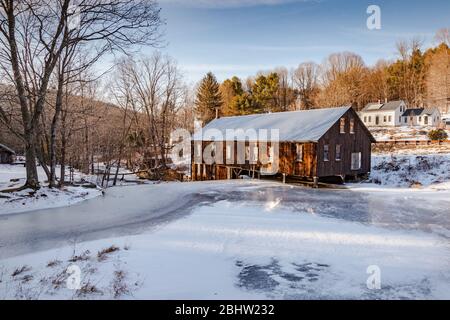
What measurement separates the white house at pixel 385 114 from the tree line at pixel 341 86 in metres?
3.56

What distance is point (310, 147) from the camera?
916 inches

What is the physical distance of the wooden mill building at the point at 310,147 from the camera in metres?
23.5

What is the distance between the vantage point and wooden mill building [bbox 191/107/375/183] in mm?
23453

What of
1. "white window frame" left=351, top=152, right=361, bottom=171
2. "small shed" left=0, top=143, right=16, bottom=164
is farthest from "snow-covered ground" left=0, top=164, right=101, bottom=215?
"small shed" left=0, top=143, right=16, bottom=164

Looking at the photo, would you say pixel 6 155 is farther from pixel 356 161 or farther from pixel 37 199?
pixel 356 161

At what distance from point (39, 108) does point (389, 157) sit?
2737 cm

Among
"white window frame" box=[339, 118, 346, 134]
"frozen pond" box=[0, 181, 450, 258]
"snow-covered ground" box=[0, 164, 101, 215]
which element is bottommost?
"frozen pond" box=[0, 181, 450, 258]

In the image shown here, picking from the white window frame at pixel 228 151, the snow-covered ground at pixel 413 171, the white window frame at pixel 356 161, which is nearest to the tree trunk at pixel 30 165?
the white window frame at pixel 228 151

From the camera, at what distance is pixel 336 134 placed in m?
24.3

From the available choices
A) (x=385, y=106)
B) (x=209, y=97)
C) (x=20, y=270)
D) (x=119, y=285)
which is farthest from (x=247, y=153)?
(x=385, y=106)

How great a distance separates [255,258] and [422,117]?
55458 millimetres

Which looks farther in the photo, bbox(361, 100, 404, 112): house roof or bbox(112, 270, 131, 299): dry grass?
bbox(361, 100, 404, 112): house roof

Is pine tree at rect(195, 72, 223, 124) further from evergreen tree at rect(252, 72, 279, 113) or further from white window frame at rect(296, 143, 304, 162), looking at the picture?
white window frame at rect(296, 143, 304, 162)

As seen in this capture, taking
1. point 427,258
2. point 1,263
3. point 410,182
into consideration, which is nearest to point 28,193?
point 1,263
